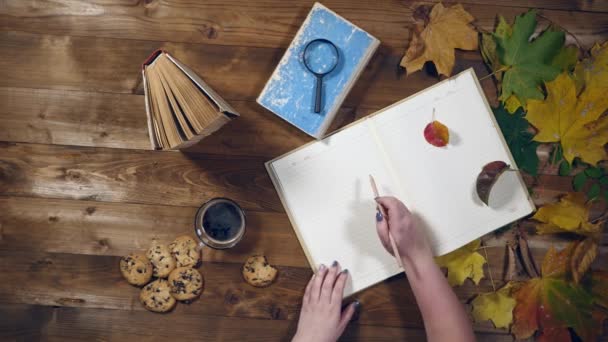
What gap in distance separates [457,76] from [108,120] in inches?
36.6

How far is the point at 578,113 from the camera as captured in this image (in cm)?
124

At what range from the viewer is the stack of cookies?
1.28 metres

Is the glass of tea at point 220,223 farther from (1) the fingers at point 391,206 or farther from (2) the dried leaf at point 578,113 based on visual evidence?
(2) the dried leaf at point 578,113

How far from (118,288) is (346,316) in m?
0.61

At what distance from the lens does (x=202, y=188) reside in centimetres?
131

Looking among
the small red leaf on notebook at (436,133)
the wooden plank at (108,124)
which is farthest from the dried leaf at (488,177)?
the wooden plank at (108,124)

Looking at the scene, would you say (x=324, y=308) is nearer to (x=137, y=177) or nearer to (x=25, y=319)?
(x=137, y=177)

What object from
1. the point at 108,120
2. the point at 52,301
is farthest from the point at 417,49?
the point at 52,301

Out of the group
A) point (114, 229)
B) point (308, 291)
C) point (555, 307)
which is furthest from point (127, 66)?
point (555, 307)

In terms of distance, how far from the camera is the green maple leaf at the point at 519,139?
1.29 meters

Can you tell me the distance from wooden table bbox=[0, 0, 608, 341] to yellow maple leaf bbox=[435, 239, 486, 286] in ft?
0.44

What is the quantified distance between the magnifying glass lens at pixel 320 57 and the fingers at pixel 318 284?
51cm

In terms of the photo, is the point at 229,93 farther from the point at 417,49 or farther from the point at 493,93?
the point at 493,93

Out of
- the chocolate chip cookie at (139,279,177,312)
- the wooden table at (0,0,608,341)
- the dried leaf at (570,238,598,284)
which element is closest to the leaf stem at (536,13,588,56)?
the wooden table at (0,0,608,341)
